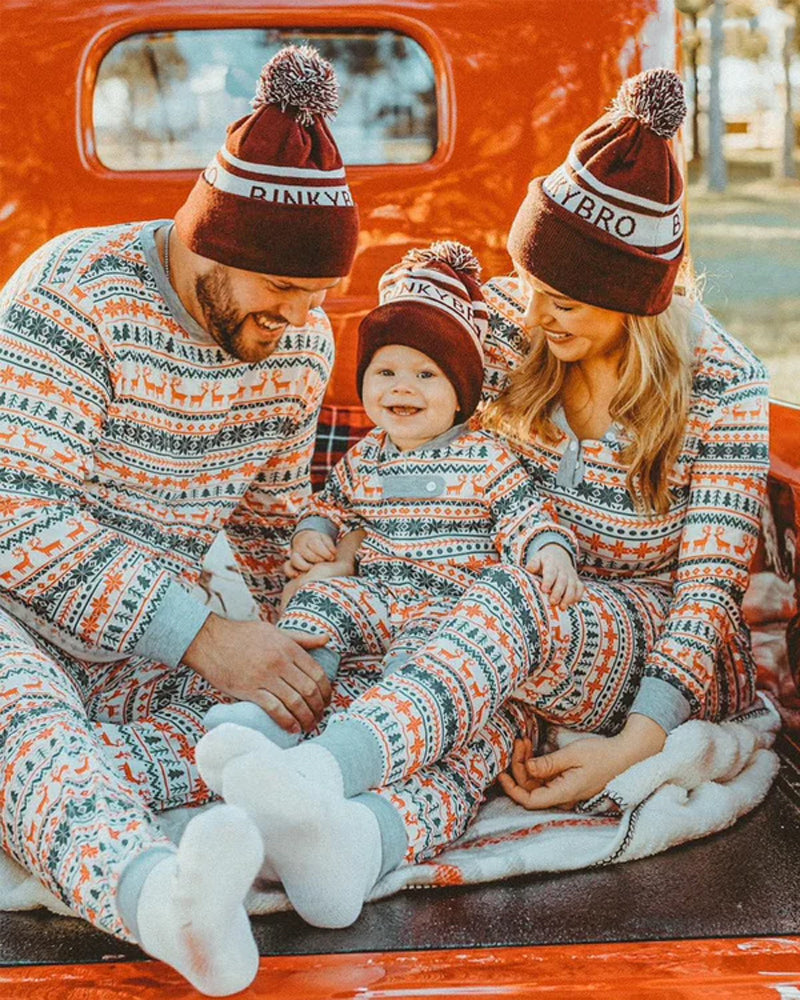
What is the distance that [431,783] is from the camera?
169 centimetres

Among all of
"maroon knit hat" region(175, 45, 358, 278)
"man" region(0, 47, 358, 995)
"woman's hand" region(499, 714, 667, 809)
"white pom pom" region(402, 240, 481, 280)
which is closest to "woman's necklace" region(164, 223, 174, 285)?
"man" region(0, 47, 358, 995)

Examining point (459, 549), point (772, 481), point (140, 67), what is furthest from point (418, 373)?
point (140, 67)

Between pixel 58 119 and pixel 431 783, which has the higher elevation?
pixel 58 119

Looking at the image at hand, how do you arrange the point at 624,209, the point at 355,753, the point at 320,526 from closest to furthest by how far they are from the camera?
the point at 355,753 < the point at 624,209 < the point at 320,526

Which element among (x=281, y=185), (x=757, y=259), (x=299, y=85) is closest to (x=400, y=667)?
(x=281, y=185)

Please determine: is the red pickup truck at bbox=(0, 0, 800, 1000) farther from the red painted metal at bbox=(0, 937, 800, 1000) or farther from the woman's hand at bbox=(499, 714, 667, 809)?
the red painted metal at bbox=(0, 937, 800, 1000)

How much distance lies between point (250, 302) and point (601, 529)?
0.66 meters

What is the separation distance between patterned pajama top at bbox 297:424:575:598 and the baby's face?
2.1 inches

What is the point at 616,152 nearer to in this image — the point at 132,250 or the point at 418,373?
the point at 418,373

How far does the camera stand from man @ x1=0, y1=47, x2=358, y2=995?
176 cm

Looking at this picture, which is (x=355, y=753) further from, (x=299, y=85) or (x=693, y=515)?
(x=299, y=85)

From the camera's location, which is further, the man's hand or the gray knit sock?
the man's hand

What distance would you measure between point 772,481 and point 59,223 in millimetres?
1455

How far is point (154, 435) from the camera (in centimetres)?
194
